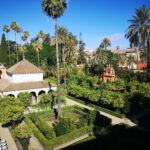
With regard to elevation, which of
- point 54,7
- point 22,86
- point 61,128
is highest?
point 54,7

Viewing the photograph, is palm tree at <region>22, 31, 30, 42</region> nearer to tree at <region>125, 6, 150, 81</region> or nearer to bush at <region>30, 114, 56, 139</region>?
tree at <region>125, 6, 150, 81</region>

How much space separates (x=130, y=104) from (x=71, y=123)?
9.93m

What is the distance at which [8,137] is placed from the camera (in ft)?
81.5

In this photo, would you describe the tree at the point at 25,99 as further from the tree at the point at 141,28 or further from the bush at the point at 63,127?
the tree at the point at 141,28

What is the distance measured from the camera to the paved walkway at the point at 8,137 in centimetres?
2244

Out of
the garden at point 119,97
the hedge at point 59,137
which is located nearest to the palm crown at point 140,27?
the garden at point 119,97

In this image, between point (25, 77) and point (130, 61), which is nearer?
point (25, 77)

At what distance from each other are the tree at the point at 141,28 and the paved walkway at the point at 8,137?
1490 inches

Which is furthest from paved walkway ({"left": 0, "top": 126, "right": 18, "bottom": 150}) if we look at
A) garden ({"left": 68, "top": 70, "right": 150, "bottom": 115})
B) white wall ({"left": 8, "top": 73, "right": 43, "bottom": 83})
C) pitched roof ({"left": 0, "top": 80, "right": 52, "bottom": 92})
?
garden ({"left": 68, "top": 70, "right": 150, "bottom": 115})

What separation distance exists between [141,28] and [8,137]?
4202 centimetres

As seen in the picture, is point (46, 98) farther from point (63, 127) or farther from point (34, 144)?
point (34, 144)

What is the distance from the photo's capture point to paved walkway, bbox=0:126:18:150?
22438 mm

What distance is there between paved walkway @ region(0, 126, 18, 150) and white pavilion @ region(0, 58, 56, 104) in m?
10.6

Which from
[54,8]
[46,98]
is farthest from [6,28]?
[54,8]
